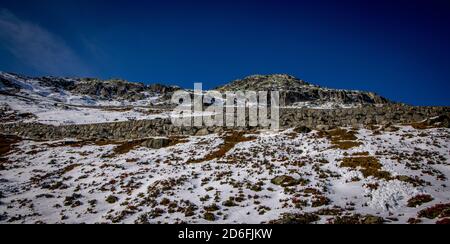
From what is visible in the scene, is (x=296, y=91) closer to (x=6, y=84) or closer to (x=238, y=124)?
(x=238, y=124)

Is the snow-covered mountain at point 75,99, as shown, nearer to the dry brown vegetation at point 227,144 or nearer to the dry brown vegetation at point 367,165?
the dry brown vegetation at point 227,144

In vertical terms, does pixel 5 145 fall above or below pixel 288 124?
below

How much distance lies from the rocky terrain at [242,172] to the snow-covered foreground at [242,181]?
11 cm

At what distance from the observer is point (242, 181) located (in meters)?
31.2

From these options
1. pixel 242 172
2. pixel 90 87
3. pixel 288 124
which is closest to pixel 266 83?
pixel 90 87

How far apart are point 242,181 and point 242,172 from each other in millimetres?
2596

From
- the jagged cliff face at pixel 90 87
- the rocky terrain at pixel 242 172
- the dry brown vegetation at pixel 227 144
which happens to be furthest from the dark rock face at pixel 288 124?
the jagged cliff face at pixel 90 87

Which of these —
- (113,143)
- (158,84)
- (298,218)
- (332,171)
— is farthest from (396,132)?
(158,84)

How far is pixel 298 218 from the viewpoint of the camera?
22.1 metres

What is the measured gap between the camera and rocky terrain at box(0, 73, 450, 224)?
24594 millimetres

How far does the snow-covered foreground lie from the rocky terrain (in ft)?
0.37

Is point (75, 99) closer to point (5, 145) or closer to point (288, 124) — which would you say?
point (5, 145)

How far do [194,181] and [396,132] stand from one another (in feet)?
93.3

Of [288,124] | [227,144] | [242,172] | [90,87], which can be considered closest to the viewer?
[242,172]
